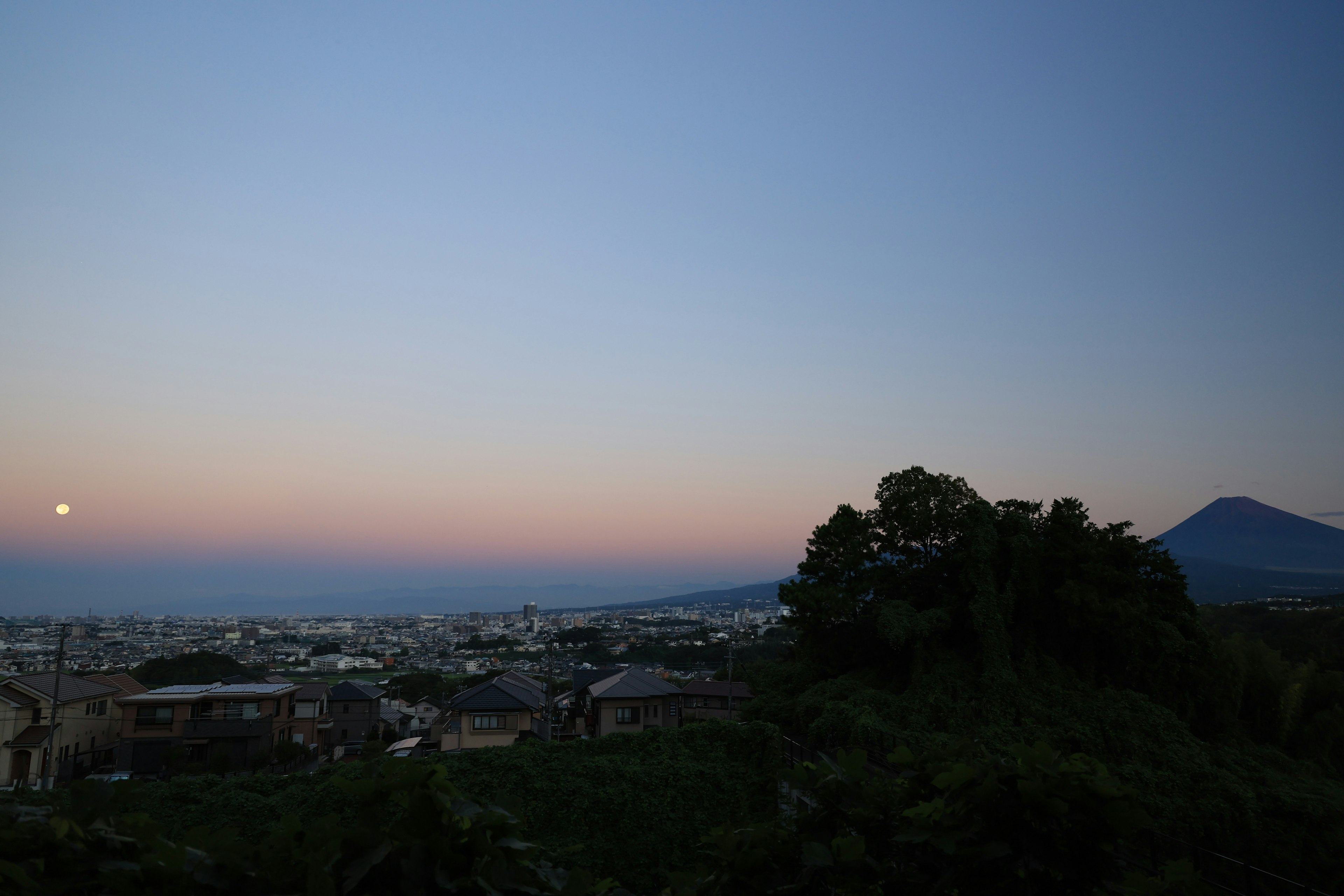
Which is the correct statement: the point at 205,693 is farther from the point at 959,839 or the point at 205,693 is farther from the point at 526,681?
the point at 959,839

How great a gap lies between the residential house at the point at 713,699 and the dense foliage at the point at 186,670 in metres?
22.7

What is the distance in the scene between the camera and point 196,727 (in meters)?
22.0

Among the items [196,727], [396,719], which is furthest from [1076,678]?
[396,719]

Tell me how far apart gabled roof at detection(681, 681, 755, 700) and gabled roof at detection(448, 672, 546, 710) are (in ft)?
23.6

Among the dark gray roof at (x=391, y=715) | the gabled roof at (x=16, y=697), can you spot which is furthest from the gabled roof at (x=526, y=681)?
the gabled roof at (x=16, y=697)

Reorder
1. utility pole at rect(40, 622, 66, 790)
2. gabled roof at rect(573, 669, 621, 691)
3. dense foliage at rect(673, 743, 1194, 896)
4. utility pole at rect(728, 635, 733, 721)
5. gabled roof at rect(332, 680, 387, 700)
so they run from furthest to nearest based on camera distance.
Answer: gabled roof at rect(573, 669, 621, 691) → gabled roof at rect(332, 680, 387, 700) → utility pole at rect(728, 635, 733, 721) → utility pole at rect(40, 622, 66, 790) → dense foliage at rect(673, 743, 1194, 896)

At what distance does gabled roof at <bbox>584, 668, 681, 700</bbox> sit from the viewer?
852 inches

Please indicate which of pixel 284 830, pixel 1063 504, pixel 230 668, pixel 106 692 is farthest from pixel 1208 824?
pixel 230 668

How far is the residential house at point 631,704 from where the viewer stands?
21.4m

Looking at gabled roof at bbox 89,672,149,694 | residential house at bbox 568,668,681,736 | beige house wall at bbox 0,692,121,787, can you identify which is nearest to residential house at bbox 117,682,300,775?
beige house wall at bbox 0,692,121,787

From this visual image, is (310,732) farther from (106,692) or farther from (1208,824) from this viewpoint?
(1208,824)

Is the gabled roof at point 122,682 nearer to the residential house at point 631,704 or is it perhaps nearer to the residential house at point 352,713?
the residential house at point 352,713

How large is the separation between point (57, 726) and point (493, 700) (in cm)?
1212

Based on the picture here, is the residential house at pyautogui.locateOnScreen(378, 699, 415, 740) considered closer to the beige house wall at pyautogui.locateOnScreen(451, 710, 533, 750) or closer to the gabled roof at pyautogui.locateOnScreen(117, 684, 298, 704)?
the gabled roof at pyautogui.locateOnScreen(117, 684, 298, 704)
